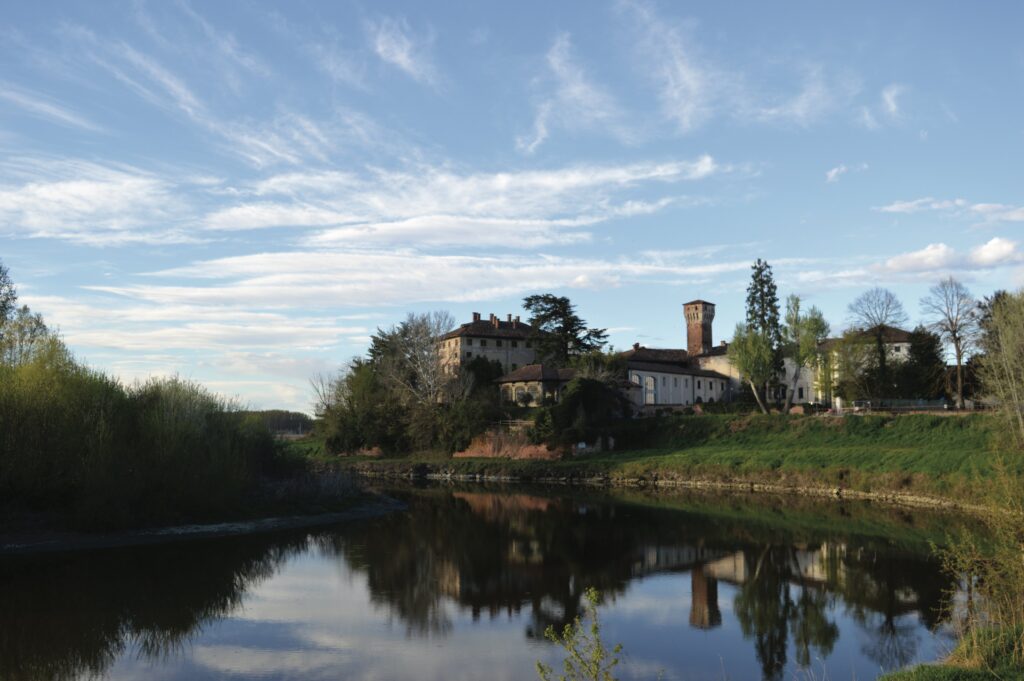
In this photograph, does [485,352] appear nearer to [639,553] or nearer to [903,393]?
[903,393]

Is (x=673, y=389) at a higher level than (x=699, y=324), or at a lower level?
lower

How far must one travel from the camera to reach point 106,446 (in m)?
25.3

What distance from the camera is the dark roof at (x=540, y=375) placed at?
71.1 metres

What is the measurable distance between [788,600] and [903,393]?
5062 cm

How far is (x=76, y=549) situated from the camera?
974 inches

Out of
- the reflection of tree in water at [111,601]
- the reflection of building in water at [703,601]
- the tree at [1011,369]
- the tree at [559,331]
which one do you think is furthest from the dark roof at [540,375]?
the reflection of building in water at [703,601]

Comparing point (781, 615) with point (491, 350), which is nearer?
point (781, 615)

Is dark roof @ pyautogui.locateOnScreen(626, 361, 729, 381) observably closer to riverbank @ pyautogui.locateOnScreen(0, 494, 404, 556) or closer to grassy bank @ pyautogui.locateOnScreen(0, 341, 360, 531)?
riverbank @ pyautogui.locateOnScreen(0, 494, 404, 556)

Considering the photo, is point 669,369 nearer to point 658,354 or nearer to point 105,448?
point 658,354

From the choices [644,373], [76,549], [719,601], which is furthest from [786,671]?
[644,373]

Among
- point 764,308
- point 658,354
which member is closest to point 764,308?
point 764,308

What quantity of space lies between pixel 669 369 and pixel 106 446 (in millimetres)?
63985

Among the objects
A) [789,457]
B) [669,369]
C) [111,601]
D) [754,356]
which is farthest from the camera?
[669,369]

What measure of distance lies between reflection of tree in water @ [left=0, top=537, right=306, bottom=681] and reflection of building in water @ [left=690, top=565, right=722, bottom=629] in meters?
10.8
